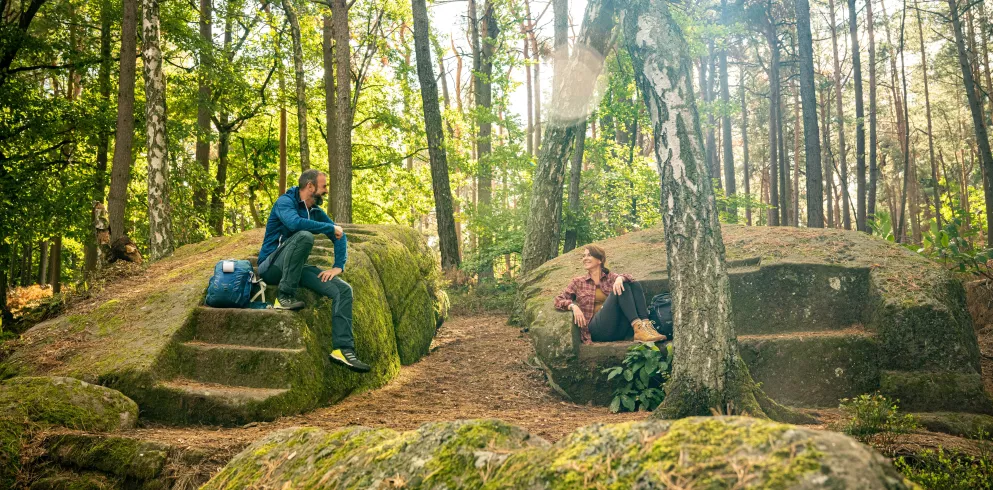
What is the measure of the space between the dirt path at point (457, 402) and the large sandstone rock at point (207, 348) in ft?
0.76

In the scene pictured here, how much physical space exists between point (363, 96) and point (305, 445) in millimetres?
21378

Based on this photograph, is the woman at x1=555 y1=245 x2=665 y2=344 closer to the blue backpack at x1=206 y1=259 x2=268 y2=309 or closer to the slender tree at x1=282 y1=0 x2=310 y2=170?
the blue backpack at x1=206 y1=259 x2=268 y2=309

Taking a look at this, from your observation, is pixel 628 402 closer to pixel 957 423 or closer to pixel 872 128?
pixel 957 423

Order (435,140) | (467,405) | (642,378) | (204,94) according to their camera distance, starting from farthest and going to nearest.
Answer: (204,94)
(435,140)
(642,378)
(467,405)

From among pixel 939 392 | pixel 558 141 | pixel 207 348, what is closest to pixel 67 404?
pixel 207 348

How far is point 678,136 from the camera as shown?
5.51m

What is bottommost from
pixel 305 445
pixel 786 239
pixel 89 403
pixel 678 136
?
pixel 89 403

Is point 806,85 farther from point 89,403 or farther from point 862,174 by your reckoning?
point 89,403

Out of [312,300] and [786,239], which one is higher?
[786,239]

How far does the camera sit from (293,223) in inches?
255

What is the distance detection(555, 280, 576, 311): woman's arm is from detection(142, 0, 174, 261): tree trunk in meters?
7.59

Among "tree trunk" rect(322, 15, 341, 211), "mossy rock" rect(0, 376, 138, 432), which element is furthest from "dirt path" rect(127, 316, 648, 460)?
"tree trunk" rect(322, 15, 341, 211)

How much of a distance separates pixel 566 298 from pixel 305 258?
3.38 m

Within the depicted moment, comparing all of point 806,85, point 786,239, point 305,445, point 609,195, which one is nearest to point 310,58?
point 609,195
